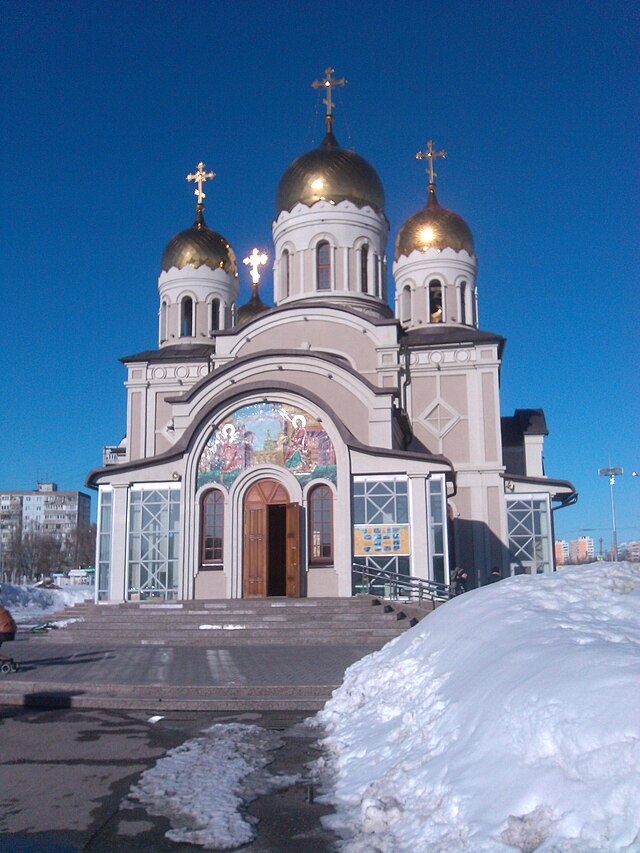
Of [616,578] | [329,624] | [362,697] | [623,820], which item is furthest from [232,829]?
[329,624]

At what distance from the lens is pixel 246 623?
1545 cm

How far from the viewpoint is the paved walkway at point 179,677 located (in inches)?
359

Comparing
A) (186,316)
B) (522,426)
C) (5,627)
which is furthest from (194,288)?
(5,627)

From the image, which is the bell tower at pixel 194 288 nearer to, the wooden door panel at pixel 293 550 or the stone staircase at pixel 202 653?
the wooden door panel at pixel 293 550

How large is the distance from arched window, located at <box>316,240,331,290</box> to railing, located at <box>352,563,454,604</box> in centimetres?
1072

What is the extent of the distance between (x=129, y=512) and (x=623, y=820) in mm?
15924

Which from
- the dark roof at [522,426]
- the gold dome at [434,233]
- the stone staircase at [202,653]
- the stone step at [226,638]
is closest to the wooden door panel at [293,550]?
the stone staircase at [202,653]

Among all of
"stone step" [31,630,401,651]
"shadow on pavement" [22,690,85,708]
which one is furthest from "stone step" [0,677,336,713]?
"stone step" [31,630,401,651]

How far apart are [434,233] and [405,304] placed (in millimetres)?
2497

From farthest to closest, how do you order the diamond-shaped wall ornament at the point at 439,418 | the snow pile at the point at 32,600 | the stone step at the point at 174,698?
the snow pile at the point at 32,600
the diamond-shaped wall ornament at the point at 439,418
the stone step at the point at 174,698

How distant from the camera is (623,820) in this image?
11.7 feet

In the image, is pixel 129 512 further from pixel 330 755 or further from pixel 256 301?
pixel 256 301

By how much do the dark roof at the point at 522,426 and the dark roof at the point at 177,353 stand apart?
9.72 meters

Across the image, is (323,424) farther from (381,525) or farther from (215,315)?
(215,315)
